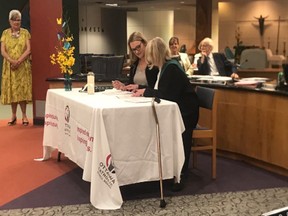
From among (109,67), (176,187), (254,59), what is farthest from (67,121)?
(254,59)

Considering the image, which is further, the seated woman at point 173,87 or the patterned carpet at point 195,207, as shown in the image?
the seated woman at point 173,87

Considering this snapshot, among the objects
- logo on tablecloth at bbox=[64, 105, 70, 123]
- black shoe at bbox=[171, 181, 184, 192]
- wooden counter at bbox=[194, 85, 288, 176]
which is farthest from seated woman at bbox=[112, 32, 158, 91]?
black shoe at bbox=[171, 181, 184, 192]

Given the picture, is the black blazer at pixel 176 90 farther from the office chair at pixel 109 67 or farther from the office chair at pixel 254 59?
the office chair at pixel 254 59

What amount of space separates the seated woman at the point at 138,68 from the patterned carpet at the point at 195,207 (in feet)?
3.91

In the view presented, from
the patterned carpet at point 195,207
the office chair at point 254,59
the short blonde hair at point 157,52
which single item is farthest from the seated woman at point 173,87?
the office chair at point 254,59

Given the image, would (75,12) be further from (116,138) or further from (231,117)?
(116,138)

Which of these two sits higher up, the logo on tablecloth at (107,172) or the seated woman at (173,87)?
the seated woman at (173,87)

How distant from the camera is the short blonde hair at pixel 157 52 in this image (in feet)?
12.7

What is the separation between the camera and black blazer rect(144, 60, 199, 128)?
383 cm

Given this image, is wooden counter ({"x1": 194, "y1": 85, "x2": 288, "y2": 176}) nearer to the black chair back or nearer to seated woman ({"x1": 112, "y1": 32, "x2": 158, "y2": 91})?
the black chair back

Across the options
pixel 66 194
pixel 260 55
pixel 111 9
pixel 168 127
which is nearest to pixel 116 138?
pixel 168 127

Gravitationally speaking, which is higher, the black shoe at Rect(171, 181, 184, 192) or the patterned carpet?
the black shoe at Rect(171, 181, 184, 192)

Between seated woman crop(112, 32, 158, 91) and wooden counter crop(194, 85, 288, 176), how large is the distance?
2.88 ft

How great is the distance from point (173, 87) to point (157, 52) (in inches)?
12.8
